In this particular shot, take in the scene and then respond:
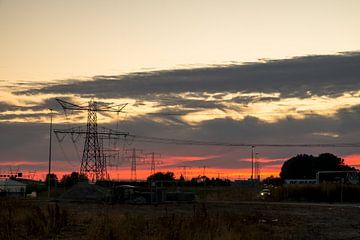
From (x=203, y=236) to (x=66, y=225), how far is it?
9346 millimetres

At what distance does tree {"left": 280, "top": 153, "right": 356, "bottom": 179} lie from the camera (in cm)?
17012

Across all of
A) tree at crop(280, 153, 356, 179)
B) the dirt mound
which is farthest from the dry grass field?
tree at crop(280, 153, 356, 179)

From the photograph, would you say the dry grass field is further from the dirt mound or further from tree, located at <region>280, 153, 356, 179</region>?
tree, located at <region>280, 153, 356, 179</region>

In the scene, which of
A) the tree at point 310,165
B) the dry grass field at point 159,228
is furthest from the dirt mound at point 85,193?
the tree at point 310,165

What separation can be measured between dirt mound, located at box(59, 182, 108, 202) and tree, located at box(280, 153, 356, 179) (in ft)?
351

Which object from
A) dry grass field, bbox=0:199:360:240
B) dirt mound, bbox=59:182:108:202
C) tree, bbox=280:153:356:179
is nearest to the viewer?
dry grass field, bbox=0:199:360:240

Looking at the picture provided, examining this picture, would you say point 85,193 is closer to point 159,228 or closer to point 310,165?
point 159,228

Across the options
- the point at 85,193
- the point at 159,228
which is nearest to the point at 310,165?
the point at 85,193

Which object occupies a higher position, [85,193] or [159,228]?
[85,193]

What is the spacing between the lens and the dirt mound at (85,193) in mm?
68312

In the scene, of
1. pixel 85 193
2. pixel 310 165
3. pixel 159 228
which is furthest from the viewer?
pixel 310 165

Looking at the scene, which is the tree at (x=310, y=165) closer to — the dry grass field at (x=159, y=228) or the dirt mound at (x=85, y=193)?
the dirt mound at (x=85, y=193)

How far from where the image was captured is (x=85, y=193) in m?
69.9

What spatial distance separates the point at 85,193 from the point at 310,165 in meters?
114
